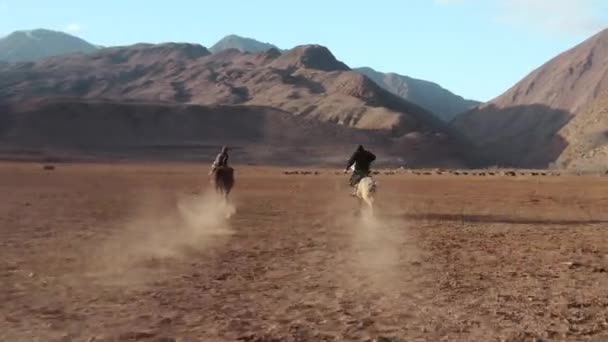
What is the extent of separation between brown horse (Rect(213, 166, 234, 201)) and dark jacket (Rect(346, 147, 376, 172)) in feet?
13.4

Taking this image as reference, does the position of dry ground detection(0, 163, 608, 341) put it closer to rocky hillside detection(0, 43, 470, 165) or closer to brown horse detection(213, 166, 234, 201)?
brown horse detection(213, 166, 234, 201)

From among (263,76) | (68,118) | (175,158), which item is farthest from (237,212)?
(263,76)

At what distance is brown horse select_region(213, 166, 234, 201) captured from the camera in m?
23.6

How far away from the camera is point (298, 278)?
11.8m

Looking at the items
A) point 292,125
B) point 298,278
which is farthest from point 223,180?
point 292,125

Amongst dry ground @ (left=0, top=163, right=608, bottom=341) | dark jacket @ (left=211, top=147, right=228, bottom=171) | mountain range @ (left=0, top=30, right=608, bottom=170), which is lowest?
dry ground @ (left=0, top=163, right=608, bottom=341)

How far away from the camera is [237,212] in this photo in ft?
81.9

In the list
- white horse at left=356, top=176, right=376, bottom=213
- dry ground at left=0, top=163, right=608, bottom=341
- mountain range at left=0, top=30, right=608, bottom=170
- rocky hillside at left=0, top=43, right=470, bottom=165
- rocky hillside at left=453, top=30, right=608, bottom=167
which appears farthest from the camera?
rocky hillside at left=453, top=30, right=608, bottom=167

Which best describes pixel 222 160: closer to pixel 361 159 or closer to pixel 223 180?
pixel 223 180

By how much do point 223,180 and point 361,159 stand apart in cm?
456

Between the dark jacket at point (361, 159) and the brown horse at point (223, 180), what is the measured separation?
409 cm

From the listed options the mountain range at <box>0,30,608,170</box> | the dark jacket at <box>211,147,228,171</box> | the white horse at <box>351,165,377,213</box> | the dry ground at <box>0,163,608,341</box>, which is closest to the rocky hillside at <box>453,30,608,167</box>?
the mountain range at <box>0,30,608,170</box>

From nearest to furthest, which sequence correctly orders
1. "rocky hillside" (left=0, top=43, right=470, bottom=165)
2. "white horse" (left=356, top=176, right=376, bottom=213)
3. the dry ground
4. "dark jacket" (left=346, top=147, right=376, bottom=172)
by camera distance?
the dry ground, "white horse" (left=356, top=176, right=376, bottom=213), "dark jacket" (left=346, top=147, right=376, bottom=172), "rocky hillside" (left=0, top=43, right=470, bottom=165)

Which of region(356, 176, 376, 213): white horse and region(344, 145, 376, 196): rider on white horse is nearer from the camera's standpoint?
region(356, 176, 376, 213): white horse
